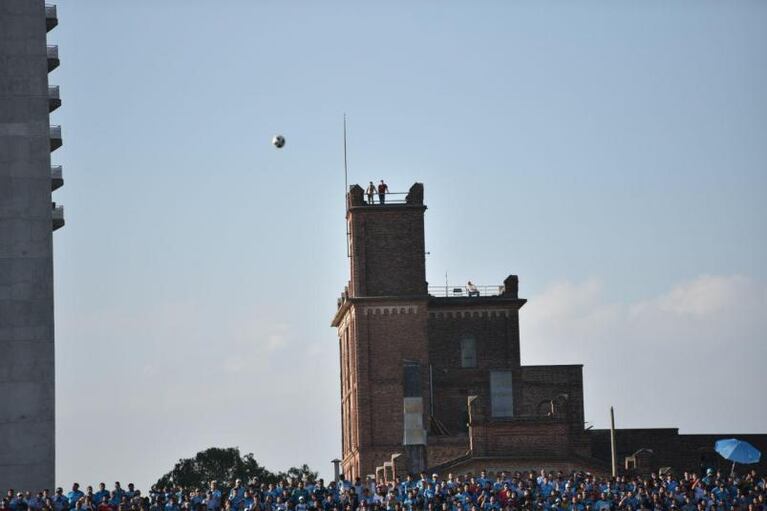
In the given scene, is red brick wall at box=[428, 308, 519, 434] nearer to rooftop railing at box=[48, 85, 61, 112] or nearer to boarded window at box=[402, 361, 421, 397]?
boarded window at box=[402, 361, 421, 397]

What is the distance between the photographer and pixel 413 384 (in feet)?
363

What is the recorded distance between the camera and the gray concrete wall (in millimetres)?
84500

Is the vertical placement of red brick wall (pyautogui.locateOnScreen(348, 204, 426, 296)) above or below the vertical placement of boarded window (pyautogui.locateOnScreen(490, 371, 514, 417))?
above

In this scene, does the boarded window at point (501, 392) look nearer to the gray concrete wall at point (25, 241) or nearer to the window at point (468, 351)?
the window at point (468, 351)

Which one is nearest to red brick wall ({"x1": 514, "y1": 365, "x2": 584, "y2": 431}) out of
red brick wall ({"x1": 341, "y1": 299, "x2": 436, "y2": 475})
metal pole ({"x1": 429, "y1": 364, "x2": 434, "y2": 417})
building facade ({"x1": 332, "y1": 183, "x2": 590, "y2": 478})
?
building facade ({"x1": 332, "y1": 183, "x2": 590, "y2": 478})

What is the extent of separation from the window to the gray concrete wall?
117 feet

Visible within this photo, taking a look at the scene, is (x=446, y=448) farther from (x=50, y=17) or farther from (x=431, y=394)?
(x=50, y=17)

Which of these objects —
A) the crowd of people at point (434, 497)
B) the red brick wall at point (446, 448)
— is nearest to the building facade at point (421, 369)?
the red brick wall at point (446, 448)

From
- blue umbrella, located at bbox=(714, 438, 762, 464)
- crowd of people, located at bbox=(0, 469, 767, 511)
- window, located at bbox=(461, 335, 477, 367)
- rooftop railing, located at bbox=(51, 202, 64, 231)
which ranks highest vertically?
rooftop railing, located at bbox=(51, 202, 64, 231)

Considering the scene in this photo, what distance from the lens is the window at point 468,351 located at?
115438mm

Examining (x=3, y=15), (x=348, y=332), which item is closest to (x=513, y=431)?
(x=348, y=332)

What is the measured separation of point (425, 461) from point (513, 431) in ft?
17.9

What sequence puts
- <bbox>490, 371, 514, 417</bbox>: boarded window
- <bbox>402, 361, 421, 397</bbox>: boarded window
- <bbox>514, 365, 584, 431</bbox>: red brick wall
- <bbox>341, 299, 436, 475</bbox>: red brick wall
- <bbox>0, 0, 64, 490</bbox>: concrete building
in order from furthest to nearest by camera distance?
<bbox>514, 365, 584, 431</bbox>: red brick wall < <bbox>490, 371, 514, 417</bbox>: boarded window < <bbox>402, 361, 421, 397</bbox>: boarded window < <bbox>341, 299, 436, 475</bbox>: red brick wall < <bbox>0, 0, 64, 490</bbox>: concrete building

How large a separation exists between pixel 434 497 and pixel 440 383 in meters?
47.4
